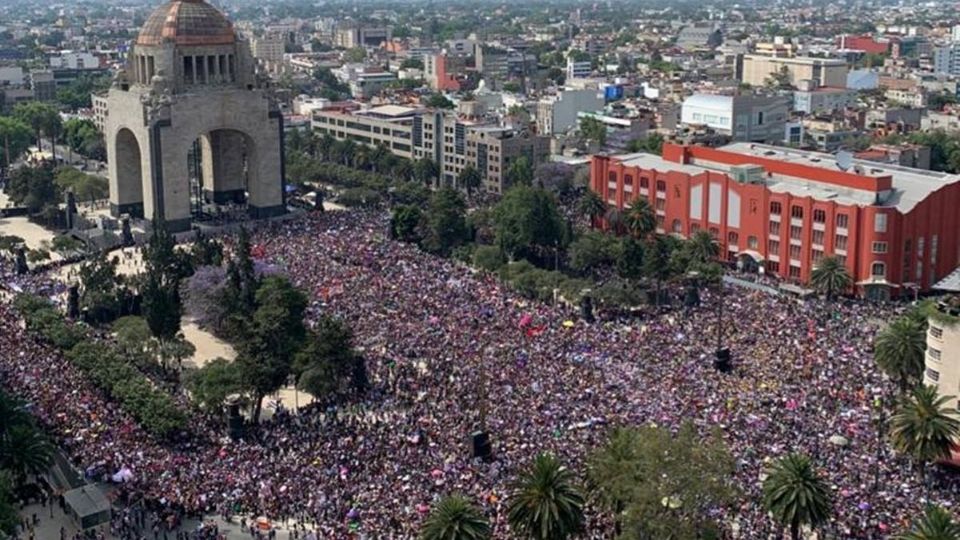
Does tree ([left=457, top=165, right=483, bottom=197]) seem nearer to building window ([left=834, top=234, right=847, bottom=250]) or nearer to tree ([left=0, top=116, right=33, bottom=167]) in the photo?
building window ([left=834, top=234, right=847, bottom=250])

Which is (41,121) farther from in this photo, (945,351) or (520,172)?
(945,351)

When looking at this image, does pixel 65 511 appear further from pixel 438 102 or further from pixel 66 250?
pixel 438 102

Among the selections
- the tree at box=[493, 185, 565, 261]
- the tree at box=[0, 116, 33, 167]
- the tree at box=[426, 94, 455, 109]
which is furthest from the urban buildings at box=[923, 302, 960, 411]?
the tree at box=[426, 94, 455, 109]

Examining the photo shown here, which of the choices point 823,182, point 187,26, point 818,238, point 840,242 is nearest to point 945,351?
point 840,242

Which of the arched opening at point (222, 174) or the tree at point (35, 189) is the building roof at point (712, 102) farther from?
the tree at point (35, 189)

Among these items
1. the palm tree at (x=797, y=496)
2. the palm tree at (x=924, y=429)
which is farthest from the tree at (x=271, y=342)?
the palm tree at (x=924, y=429)

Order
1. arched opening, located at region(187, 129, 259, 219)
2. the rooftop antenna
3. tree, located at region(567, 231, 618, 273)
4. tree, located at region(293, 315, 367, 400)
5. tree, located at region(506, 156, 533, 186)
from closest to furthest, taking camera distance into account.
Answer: tree, located at region(293, 315, 367, 400), tree, located at region(567, 231, 618, 273), the rooftop antenna, arched opening, located at region(187, 129, 259, 219), tree, located at region(506, 156, 533, 186)
